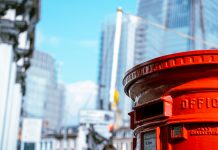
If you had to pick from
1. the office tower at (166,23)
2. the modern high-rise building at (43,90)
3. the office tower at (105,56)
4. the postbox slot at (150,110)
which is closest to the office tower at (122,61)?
the office tower at (105,56)

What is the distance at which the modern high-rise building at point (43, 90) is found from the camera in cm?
11356

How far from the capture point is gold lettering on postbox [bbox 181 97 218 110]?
2.92 meters

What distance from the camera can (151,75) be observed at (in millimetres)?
3188

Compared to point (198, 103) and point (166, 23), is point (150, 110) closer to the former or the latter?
point (198, 103)

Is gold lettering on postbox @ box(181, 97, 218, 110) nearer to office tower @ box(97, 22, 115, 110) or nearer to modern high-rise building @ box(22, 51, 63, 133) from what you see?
office tower @ box(97, 22, 115, 110)

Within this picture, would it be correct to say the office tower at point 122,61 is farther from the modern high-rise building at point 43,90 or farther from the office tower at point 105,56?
the modern high-rise building at point 43,90

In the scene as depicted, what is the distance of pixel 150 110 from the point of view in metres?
3.36

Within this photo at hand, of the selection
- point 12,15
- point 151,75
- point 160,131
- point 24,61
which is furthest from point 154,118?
point 24,61

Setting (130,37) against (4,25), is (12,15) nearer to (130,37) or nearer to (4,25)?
(4,25)

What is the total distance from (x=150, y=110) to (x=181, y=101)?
39 cm

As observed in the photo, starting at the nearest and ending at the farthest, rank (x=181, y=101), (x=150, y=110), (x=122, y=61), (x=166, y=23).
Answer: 1. (x=181, y=101)
2. (x=150, y=110)
3. (x=166, y=23)
4. (x=122, y=61)

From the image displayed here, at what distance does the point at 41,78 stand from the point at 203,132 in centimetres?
12006

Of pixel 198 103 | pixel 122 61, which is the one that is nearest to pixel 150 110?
pixel 198 103

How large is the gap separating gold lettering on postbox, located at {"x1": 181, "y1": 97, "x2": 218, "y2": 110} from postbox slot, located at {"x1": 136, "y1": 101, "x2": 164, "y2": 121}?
0.58 ft
